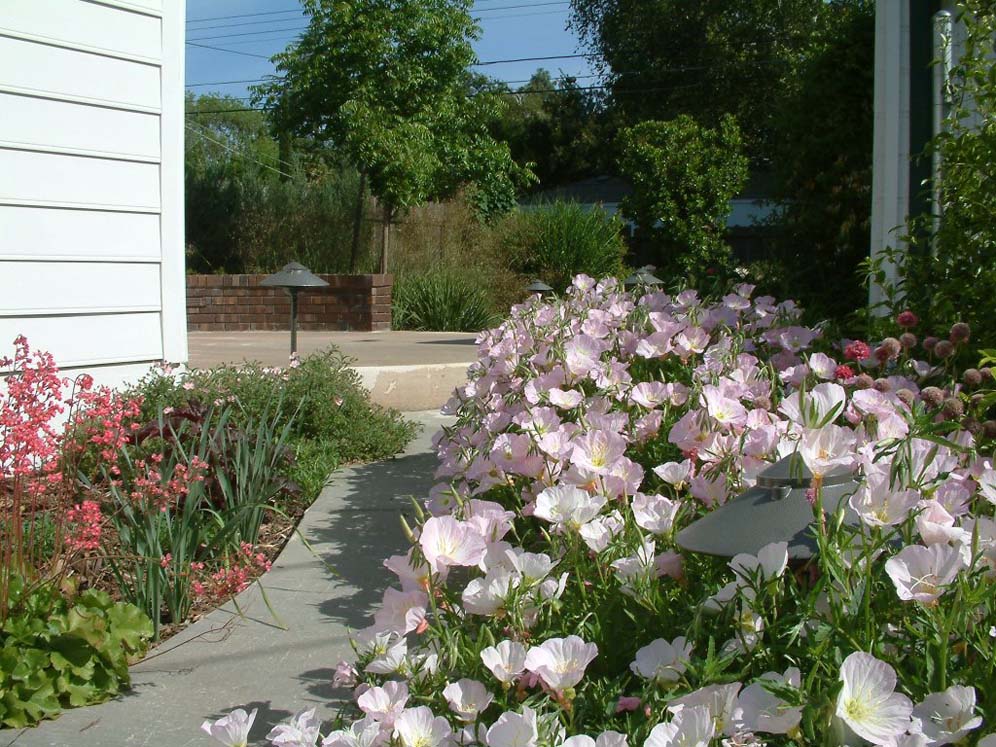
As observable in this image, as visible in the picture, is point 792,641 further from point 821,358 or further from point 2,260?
point 2,260

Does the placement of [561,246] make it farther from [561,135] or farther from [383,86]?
[561,135]

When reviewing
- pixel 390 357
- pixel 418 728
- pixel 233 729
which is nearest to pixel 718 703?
pixel 418 728

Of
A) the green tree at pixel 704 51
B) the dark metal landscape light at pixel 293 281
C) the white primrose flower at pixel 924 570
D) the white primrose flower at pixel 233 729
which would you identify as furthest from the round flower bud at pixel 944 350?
the green tree at pixel 704 51

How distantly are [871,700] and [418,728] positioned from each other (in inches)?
23.2

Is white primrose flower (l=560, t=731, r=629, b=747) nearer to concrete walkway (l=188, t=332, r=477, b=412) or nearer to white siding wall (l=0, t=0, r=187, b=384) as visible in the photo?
white siding wall (l=0, t=0, r=187, b=384)

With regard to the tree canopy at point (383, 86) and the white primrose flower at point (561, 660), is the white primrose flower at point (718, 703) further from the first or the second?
the tree canopy at point (383, 86)

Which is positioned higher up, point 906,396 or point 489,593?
point 906,396

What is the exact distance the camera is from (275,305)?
13.3 metres

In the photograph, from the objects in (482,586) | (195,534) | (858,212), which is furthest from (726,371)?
(858,212)

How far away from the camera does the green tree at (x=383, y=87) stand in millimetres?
14719

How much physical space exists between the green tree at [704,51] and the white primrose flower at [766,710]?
26.8 meters

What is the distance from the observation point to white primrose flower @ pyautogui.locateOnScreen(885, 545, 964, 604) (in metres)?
1.25

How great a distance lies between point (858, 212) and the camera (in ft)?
21.2

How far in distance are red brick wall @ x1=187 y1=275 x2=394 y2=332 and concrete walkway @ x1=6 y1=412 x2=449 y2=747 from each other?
29.4 feet
